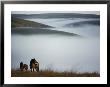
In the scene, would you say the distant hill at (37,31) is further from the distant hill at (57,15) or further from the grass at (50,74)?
the grass at (50,74)

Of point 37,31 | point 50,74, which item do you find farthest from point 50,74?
point 37,31

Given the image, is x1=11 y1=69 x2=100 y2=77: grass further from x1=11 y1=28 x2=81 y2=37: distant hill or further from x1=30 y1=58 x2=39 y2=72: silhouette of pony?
x1=11 y1=28 x2=81 y2=37: distant hill

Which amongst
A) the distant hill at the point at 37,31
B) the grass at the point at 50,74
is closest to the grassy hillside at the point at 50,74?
the grass at the point at 50,74

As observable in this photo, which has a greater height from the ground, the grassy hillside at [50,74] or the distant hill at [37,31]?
the distant hill at [37,31]

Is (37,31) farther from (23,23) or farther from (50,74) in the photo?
(50,74)

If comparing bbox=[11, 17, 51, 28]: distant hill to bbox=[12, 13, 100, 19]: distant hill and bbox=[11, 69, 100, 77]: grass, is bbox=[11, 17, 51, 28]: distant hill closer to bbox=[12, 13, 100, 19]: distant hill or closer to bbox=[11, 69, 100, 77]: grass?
bbox=[12, 13, 100, 19]: distant hill

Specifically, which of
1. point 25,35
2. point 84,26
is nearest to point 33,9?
point 25,35

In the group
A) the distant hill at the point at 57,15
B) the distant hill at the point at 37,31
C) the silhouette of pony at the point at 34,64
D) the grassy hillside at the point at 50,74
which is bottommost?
the grassy hillside at the point at 50,74

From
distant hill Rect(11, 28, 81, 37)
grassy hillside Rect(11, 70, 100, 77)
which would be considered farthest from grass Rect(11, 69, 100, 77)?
distant hill Rect(11, 28, 81, 37)

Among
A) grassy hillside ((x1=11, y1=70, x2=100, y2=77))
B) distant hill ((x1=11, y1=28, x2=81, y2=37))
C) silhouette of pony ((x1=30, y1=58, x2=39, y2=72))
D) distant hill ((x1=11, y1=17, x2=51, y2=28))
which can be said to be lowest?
grassy hillside ((x1=11, y1=70, x2=100, y2=77))

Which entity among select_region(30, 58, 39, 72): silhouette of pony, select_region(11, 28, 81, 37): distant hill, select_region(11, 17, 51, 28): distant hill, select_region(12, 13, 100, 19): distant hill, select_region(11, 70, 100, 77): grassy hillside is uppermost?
select_region(12, 13, 100, 19): distant hill

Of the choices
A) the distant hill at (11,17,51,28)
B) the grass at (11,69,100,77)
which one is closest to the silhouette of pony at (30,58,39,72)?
the grass at (11,69,100,77)

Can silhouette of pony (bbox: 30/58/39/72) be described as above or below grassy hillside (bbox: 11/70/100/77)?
Answer: above
